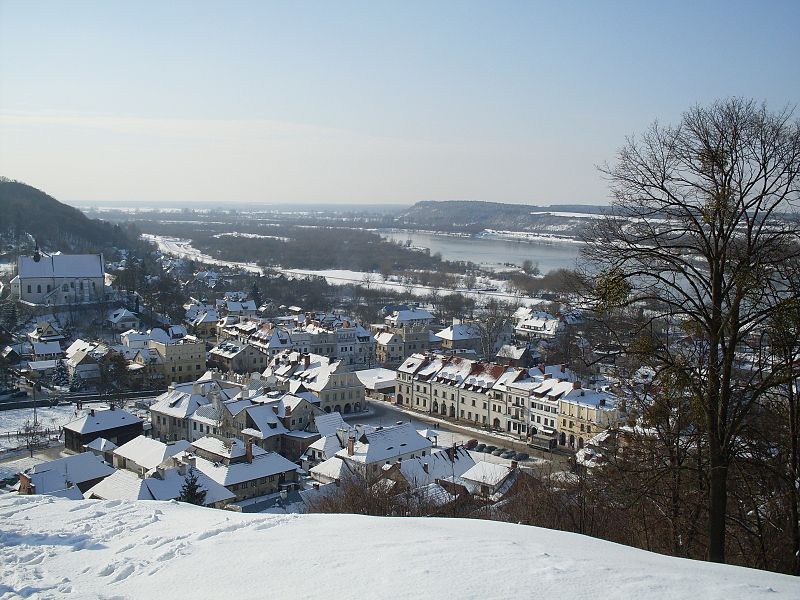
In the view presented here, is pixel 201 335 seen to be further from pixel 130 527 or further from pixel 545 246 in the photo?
pixel 545 246

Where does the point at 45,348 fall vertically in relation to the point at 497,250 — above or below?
below

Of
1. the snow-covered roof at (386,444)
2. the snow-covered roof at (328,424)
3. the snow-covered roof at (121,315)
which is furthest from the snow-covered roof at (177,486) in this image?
the snow-covered roof at (121,315)

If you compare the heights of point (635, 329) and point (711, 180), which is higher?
point (711, 180)

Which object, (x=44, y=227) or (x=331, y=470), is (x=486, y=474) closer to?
(x=331, y=470)

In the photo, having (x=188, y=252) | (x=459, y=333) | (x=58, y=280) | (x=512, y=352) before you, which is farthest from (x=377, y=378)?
(x=188, y=252)

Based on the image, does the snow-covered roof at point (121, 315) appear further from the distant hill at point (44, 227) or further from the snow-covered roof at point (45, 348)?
the distant hill at point (44, 227)

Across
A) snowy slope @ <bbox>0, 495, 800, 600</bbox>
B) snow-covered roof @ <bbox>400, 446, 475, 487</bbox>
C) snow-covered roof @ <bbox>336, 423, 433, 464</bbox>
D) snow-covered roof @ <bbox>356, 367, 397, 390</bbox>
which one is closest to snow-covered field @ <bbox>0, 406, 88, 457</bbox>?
snow-covered roof @ <bbox>356, 367, 397, 390</bbox>

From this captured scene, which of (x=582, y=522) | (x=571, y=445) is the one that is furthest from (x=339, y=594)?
(x=571, y=445)
